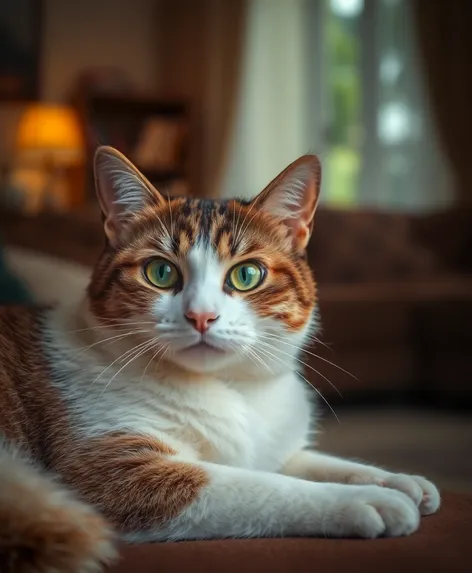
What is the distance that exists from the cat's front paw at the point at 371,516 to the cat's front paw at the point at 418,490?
11 centimetres

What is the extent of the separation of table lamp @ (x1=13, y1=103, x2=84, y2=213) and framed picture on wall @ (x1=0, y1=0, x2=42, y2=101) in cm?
54

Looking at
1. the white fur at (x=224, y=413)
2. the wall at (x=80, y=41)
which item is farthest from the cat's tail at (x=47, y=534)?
the wall at (x=80, y=41)

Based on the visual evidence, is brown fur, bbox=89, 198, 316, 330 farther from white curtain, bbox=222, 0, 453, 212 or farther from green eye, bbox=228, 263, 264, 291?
white curtain, bbox=222, 0, 453, 212

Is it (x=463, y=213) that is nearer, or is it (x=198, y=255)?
(x=198, y=255)

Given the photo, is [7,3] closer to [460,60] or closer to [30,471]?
[460,60]

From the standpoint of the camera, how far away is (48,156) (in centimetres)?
477

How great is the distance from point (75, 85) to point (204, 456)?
4.93 metres

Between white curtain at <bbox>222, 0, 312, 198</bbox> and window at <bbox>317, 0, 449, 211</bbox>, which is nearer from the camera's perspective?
window at <bbox>317, 0, 449, 211</bbox>

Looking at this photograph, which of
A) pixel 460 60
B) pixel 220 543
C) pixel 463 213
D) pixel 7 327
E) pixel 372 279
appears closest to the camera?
pixel 220 543

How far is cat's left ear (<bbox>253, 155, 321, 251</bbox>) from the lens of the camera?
1.15 meters

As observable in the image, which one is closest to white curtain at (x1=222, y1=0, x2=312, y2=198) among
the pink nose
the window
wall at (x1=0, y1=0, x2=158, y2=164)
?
the window

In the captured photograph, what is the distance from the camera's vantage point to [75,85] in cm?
547

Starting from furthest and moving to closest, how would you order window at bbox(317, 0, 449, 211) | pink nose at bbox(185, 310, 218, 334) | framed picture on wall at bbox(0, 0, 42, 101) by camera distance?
framed picture on wall at bbox(0, 0, 42, 101), window at bbox(317, 0, 449, 211), pink nose at bbox(185, 310, 218, 334)

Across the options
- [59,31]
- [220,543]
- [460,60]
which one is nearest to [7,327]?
[220,543]
